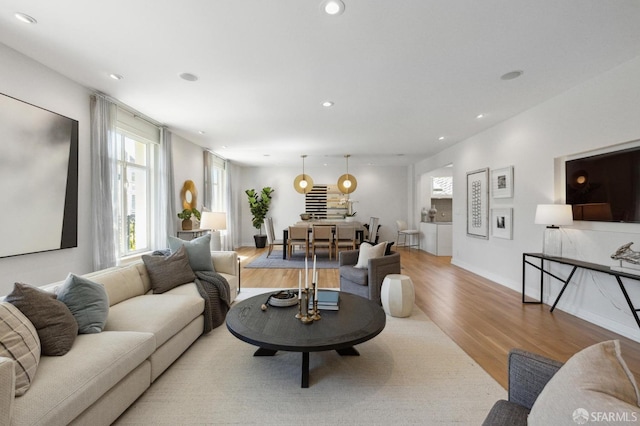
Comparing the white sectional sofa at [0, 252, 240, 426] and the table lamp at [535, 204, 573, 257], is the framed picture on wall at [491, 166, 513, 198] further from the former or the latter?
the white sectional sofa at [0, 252, 240, 426]

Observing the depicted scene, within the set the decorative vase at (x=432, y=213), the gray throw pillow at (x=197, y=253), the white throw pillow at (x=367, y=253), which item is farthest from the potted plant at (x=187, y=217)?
the decorative vase at (x=432, y=213)

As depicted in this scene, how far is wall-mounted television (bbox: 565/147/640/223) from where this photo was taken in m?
2.84

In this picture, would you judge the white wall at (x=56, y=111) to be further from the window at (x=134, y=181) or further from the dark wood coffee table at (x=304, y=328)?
the dark wood coffee table at (x=304, y=328)

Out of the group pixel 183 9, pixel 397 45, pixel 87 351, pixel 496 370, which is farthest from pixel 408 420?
pixel 183 9

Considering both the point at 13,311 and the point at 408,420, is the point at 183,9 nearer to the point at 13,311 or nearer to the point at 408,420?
the point at 13,311

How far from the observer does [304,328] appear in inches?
81.5

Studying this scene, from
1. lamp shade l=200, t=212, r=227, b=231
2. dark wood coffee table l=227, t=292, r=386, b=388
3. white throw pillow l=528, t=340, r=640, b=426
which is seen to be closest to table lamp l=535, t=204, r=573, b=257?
dark wood coffee table l=227, t=292, r=386, b=388

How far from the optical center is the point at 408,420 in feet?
5.64

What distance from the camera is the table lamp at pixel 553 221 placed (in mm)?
3336

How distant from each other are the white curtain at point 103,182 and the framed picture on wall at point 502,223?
5.76 m

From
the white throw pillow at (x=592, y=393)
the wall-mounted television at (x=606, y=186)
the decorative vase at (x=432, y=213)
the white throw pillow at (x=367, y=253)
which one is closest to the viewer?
the white throw pillow at (x=592, y=393)

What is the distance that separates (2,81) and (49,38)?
647 mm

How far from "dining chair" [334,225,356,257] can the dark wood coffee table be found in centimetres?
415

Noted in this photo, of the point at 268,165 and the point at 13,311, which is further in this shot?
the point at 268,165
